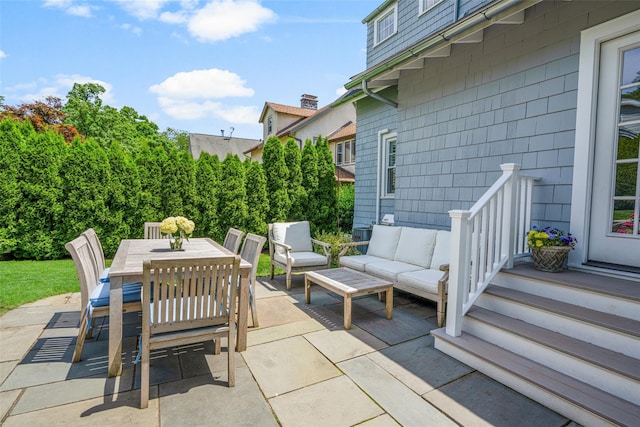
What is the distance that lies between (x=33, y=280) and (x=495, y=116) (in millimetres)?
7090

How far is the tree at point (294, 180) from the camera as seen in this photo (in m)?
7.85

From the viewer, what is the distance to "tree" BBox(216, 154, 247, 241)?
726 centimetres

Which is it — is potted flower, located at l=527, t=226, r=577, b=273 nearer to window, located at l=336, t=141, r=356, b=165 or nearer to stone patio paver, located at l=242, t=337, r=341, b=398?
stone patio paver, located at l=242, t=337, r=341, b=398

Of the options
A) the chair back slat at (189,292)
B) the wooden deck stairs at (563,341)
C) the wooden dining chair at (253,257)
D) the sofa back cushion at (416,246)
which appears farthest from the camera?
the sofa back cushion at (416,246)

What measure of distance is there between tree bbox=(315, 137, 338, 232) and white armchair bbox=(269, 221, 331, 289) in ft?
7.94

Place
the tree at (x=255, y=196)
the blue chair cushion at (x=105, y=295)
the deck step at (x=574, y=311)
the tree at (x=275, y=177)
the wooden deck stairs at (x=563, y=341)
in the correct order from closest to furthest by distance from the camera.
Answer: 1. the wooden deck stairs at (x=563, y=341)
2. the deck step at (x=574, y=311)
3. the blue chair cushion at (x=105, y=295)
4. the tree at (x=255, y=196)
5. the tree at (x=275, y=177)

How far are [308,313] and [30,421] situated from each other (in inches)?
101

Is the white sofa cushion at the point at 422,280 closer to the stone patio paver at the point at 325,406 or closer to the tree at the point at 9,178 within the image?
the stone patio paver at the point at 325,406

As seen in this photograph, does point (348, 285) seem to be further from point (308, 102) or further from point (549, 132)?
point (308, 102)

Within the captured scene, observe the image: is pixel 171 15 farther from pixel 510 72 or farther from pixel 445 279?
pixel 445 279

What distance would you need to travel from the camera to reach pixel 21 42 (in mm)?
8883

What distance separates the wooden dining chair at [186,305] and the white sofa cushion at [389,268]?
2.36 metres

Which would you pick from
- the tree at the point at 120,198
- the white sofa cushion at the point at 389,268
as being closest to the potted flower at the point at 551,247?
the white sofa cushion at the point at 389,268

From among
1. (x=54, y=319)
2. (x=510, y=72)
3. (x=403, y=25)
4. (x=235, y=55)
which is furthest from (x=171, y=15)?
(x=510, y=72)
